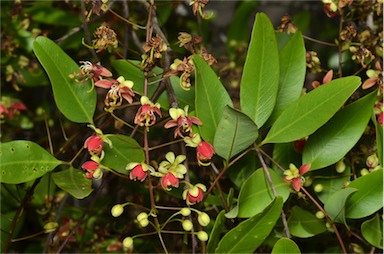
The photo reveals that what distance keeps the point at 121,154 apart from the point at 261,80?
0.24m

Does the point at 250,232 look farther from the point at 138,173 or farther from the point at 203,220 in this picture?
the point at 138,173

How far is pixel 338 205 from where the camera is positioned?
3.19ft

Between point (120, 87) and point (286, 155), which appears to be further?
point (286, 155)

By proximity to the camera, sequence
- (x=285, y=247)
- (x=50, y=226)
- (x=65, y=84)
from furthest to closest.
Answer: (x=50, y=226) < (x=65, y=84) < (x=285, y=247)

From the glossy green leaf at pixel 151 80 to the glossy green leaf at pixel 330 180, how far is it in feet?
0.81

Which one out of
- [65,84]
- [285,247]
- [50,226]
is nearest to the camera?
[285,247]

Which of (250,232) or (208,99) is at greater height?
(208,99)

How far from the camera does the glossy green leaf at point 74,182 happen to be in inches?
36.4

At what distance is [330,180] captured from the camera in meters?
1.06

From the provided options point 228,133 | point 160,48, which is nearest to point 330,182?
point 228,133

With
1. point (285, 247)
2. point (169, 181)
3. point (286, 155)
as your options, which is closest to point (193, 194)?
point (169, 181)

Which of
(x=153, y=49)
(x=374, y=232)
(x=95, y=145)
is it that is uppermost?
(x=153, y=49)

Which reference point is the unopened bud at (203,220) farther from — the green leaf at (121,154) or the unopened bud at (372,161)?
the unopened bud at (372,161)

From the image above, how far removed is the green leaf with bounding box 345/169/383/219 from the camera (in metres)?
0.97
